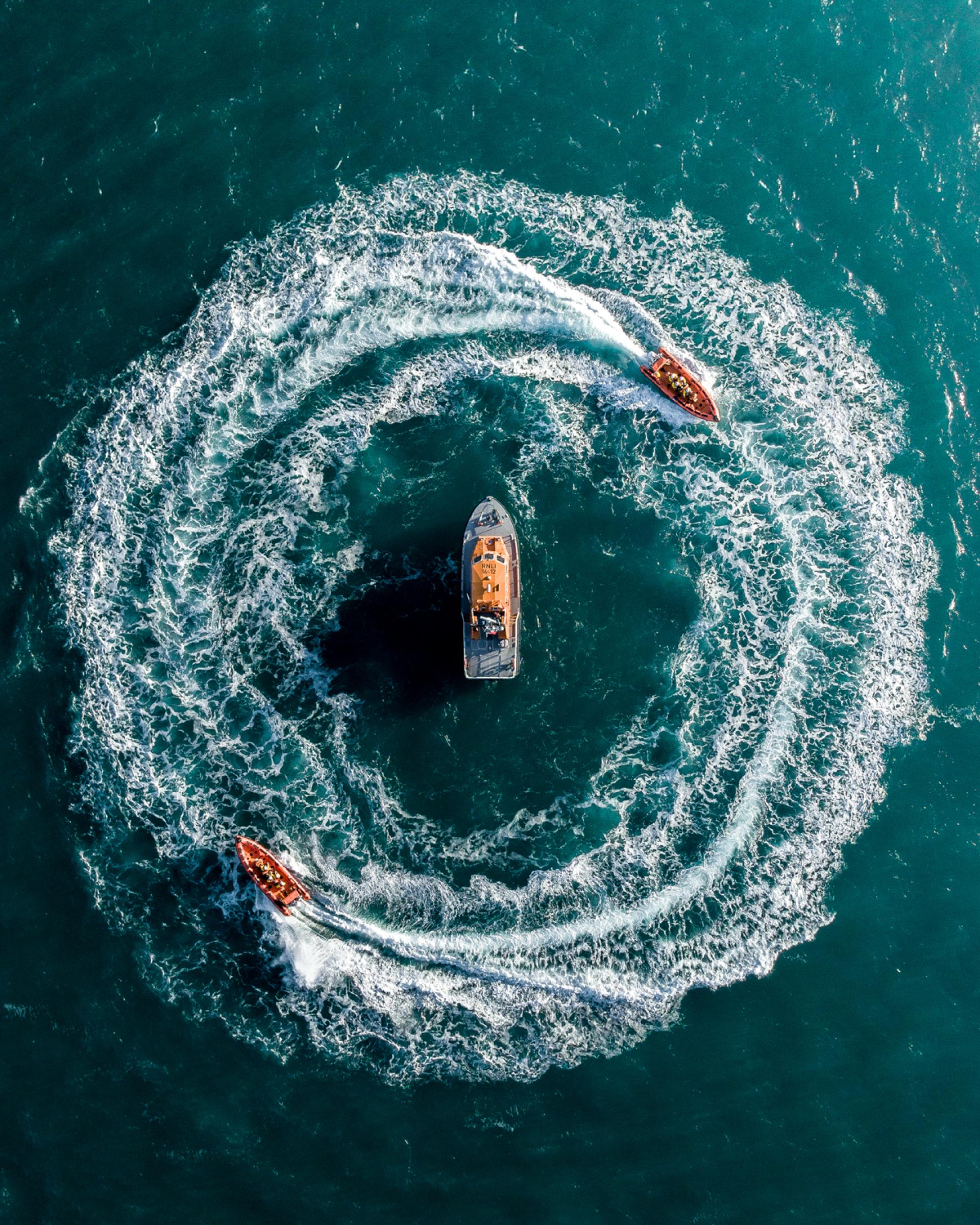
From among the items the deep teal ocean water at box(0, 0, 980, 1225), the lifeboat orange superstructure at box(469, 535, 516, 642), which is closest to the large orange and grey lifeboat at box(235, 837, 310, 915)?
the deep teal ocean water at box(0, 0, 980, 1225)

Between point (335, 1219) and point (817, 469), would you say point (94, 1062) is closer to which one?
point (335, 1219)

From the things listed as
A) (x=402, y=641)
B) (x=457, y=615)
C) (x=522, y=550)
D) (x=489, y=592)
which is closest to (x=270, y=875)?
(x=402, y=641)

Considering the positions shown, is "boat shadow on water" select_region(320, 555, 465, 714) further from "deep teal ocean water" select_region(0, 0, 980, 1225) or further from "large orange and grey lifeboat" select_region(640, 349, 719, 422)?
"large orange and grey lifeboat" select_region(640, 349, 719, 422)

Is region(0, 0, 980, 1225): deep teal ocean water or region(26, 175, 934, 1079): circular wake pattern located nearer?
region(0, 0, 980, 1225): deep teal ocean water

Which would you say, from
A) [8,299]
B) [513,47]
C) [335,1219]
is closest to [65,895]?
[335,1219]

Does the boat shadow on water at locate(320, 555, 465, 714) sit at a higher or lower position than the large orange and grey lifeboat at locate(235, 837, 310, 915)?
higher

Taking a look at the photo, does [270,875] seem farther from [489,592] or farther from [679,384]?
[679,384]
